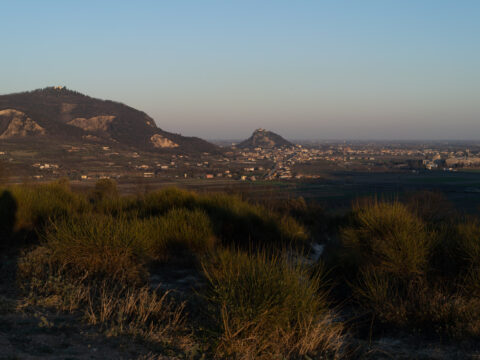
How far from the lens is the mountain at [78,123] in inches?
2606

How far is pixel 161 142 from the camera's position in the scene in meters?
79.2

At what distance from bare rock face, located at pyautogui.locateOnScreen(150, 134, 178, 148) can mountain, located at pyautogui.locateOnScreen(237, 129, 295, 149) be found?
195 feet

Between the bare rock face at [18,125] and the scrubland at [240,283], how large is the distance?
200ft

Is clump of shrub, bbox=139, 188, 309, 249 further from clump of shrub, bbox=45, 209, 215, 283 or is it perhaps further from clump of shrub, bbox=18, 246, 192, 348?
clump of shrub, bbox=18, 246, 192, 348

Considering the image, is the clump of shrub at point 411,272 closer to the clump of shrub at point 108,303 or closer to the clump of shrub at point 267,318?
the clump of shrub at point 267,318

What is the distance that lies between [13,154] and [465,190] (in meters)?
52.5

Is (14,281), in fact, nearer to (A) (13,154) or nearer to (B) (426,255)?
(B) (426,255)

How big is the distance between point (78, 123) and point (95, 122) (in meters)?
4.48

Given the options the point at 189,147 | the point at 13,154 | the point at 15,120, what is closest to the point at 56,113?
the point at 15,120

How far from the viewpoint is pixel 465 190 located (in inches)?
1852

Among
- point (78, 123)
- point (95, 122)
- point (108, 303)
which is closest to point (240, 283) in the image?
point (108, 303)

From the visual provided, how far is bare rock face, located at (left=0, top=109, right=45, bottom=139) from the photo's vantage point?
63.4m

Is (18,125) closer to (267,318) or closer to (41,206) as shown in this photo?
(41,206)

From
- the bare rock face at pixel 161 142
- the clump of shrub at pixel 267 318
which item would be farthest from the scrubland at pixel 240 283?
the bare rock face at pixel 161 142
